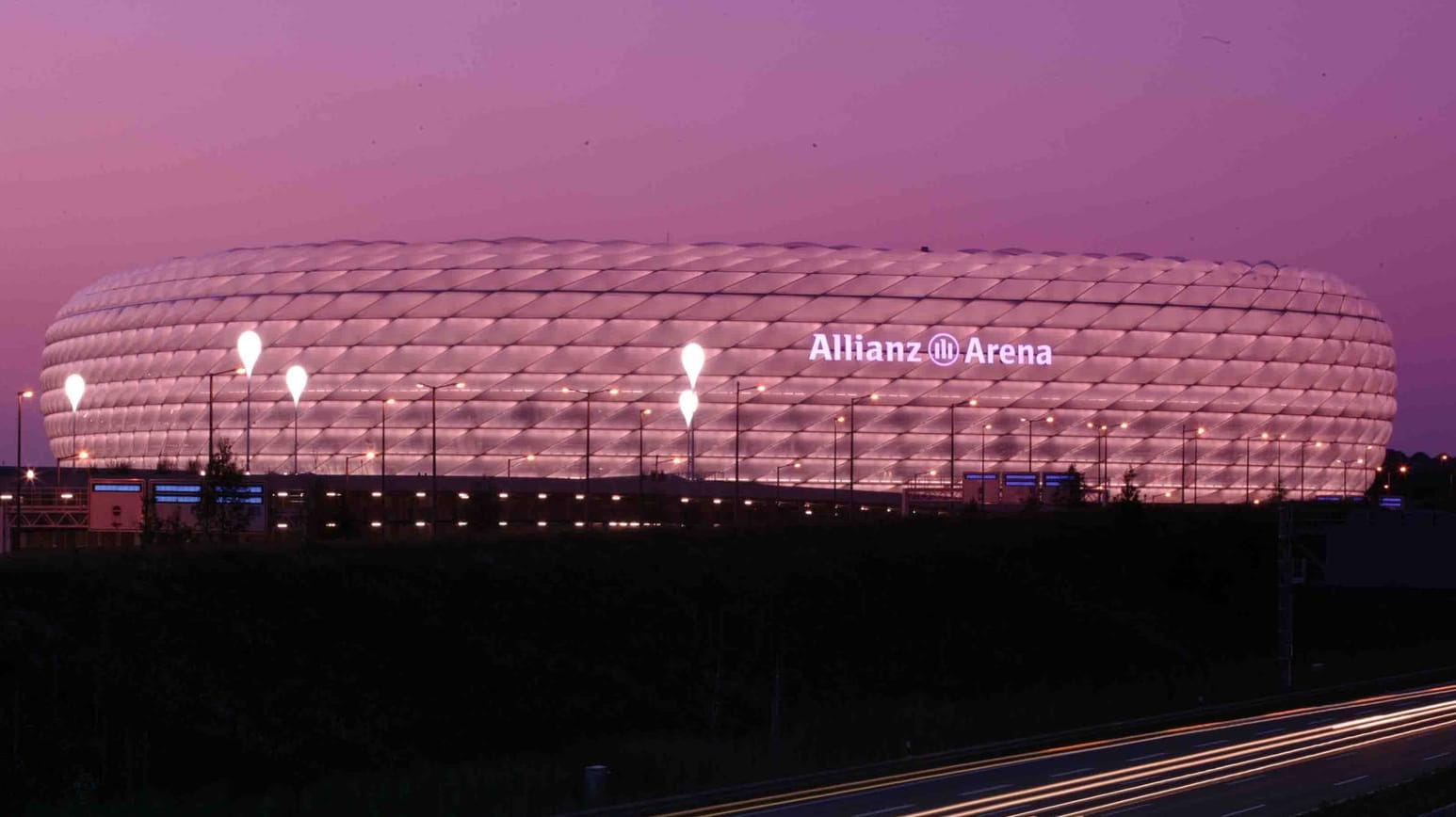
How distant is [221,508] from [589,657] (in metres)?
13.6

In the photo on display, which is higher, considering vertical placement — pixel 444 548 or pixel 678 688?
pixel 444 548

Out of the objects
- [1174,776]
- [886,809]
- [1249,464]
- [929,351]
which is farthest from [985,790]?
[1249,464]

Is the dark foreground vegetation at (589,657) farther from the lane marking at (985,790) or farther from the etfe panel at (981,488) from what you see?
the etfe panel at (981,488)

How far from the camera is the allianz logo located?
366 ft

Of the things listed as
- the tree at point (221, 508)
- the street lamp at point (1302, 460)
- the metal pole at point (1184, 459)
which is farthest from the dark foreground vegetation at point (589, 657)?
the street lamp at point (1302, 460)

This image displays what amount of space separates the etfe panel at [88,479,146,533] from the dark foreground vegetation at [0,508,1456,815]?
9.39 metres

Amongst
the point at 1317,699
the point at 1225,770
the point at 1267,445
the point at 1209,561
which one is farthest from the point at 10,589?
the point at 1267,445

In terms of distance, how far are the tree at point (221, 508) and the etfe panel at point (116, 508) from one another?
6.42ft

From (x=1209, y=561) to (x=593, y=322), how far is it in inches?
1952

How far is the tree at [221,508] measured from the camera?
53206 millimetres

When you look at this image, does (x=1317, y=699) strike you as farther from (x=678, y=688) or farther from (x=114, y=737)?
(x=114, y=737)

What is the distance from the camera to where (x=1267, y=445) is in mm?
119125

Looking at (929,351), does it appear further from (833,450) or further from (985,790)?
(985,790)

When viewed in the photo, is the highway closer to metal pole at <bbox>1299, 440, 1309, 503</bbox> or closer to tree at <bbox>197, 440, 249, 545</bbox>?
tree at <bbox>197, 440, 249, 545</bbox>
